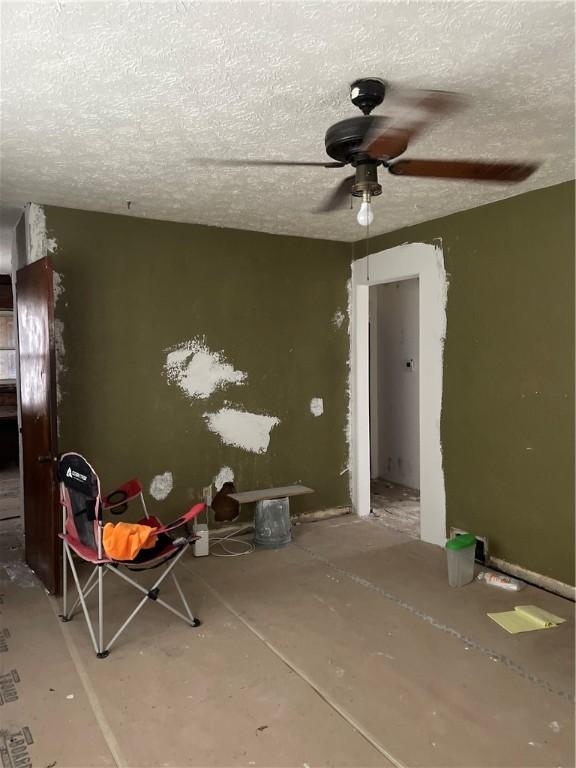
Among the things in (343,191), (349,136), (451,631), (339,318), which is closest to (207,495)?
(339,318)

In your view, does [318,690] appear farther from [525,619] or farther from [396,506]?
[396,506]

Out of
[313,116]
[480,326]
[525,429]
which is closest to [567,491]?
[525,429]

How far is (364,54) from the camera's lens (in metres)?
1.92

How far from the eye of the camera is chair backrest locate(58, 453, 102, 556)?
2762 millimetres

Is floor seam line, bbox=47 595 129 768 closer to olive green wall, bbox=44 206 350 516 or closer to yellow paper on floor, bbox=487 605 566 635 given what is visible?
olive green wall, bbox=44 206 350 516

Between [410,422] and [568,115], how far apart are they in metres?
4.04

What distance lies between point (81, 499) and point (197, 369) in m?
1.75

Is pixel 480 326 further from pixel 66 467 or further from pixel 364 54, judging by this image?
pixel 66 467

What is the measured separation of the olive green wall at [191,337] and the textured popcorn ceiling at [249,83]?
776 millimetres

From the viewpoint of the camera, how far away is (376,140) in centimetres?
208

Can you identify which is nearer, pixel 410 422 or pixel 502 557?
pixel 502 557

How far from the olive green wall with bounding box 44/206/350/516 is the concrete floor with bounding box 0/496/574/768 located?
1.09 metres

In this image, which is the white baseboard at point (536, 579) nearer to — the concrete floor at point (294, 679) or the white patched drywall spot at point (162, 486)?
the concrete floor at point (294, 679)

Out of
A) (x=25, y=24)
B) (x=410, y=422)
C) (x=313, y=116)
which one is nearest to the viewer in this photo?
(x=25, y=24)
